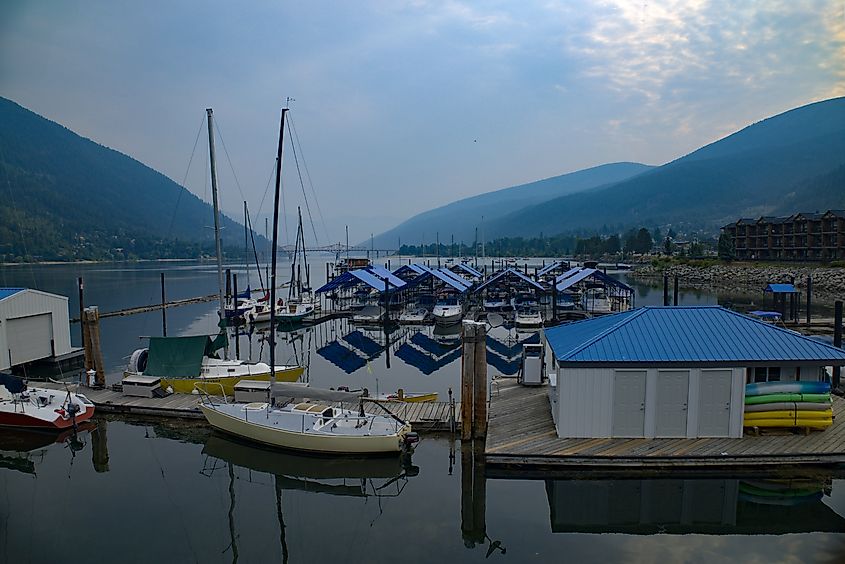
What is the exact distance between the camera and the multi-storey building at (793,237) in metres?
72.1

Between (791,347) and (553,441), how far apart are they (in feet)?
21.8

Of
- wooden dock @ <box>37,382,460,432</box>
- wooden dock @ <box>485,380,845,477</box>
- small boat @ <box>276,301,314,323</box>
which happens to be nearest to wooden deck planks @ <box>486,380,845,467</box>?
wooden dock @ <box>485,380,845,477</box>

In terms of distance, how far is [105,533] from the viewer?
39.9 feet

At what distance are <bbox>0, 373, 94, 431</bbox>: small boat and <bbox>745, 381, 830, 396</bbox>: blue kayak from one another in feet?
65.8

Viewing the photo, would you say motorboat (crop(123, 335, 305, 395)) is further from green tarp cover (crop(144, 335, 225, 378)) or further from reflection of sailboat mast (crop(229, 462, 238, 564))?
reflection of sailboat mast (crop(229, 462, 238, 564))

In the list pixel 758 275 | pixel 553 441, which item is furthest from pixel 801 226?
pixel 553 441

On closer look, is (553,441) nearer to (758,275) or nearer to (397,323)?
(397,323)

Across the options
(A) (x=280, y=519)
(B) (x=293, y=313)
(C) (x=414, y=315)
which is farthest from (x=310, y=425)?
(B) (x=293, y=313)

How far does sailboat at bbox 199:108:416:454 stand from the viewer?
15.2 metres

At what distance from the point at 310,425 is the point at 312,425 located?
0.22ft

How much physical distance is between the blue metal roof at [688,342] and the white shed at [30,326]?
22131 mm

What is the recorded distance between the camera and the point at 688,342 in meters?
14.4

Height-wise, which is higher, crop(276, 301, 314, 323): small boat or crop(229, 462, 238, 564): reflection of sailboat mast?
crop(276, 301, 314, 323): small boat

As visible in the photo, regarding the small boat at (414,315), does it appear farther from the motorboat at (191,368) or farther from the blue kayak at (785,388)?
the blue kayak at (785,388)
